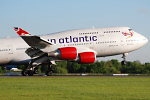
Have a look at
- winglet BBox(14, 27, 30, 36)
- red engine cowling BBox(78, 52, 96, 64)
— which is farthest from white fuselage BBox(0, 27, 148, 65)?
winglet BBox(14, 27, 30, 36)

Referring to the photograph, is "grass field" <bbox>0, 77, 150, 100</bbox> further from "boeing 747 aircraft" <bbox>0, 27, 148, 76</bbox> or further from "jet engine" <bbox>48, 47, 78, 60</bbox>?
"boeing 747 aircraft" <bbox>0, 27, 148, 76</bbox>

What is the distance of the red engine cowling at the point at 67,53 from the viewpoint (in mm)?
39281

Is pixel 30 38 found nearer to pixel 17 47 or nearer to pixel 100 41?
pixel 17 47

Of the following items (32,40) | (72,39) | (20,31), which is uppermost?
(20,31)

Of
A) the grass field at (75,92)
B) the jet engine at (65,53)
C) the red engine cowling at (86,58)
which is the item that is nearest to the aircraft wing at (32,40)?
the jet engine at (65,53)

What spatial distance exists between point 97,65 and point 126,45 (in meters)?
54.7

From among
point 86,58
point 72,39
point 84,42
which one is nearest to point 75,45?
point 72,39

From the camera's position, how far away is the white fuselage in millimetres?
42875

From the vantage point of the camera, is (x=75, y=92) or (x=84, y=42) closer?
(x=75, y=92)

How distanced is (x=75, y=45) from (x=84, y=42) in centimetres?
130


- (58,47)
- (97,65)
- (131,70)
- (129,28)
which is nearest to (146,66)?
(131,70)

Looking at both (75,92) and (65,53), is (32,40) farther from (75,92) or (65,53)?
(75,92)

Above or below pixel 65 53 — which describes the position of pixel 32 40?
above

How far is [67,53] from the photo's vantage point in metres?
39.3
